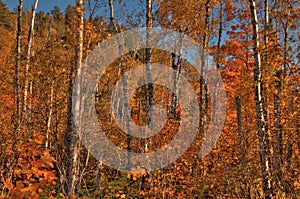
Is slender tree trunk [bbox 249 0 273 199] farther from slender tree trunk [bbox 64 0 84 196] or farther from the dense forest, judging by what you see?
slender tree trunk [bbox 64 0 84 196]

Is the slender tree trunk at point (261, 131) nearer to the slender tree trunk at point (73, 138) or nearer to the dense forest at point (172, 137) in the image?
the dense forest at point (172, 137)

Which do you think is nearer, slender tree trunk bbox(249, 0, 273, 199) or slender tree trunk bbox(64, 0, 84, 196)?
slender tree trunk bbox(249, 0, 273, 199)

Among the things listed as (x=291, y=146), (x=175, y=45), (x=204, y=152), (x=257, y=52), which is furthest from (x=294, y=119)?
(x=175, y=45)

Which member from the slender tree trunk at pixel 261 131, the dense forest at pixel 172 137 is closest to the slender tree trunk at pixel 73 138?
the dense forest at pixel 172 137

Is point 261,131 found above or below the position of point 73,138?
above

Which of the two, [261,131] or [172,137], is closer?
[261,131]

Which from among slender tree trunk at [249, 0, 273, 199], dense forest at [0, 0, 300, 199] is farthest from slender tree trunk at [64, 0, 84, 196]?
slender tree trunk at [249, 0, 273, 199]

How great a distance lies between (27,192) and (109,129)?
13.8 feet

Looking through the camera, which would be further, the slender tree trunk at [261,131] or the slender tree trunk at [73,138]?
the slender tree trunk at [73,138]

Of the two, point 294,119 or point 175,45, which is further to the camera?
point 175,45

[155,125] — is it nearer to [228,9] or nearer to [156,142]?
[156,142]

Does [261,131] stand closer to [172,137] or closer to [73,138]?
[172,137]

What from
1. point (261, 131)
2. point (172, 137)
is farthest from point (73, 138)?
point (261, 131)

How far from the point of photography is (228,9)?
15.3 metres
